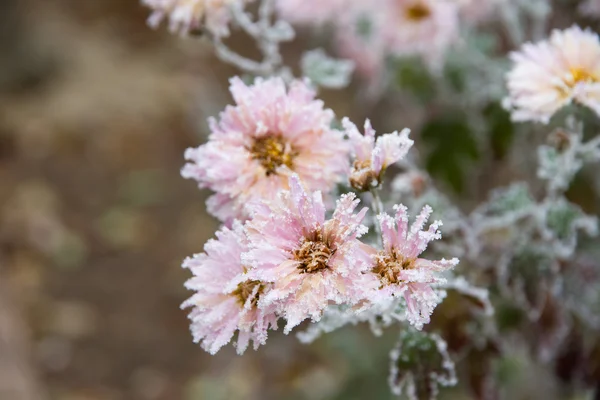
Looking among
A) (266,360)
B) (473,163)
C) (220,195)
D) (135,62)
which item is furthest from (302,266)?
(135,62)

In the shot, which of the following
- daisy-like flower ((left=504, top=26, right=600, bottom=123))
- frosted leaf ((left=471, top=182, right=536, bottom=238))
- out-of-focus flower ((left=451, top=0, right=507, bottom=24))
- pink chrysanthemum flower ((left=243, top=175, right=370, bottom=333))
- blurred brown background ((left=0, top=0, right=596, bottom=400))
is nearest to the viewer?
pink chrysanthemum flower ((left=243, top=175, right=370, bottom=333))

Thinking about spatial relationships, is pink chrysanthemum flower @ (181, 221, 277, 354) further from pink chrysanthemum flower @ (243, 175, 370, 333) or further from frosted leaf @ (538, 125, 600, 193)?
frosted leaf @ (538, 125, 600, 193)

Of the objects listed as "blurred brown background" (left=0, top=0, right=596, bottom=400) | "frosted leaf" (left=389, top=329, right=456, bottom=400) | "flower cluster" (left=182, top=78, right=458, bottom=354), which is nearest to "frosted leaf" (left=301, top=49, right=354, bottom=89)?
"flower cluster" (left=182, top=78, right=458, bottom=354)

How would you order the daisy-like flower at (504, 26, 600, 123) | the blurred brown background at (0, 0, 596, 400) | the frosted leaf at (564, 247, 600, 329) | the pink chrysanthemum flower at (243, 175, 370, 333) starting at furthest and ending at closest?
the blurred brown background at (0, 0, 596, 400) < the frosted leaf at (564, 247, 600, 329) < the daisy-like flower at (504, 26, 600, 123) < the pink chrysanthemum flower at (243, 175, 370, 333)

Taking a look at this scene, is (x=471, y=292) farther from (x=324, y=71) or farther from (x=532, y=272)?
(x=324, y=71)

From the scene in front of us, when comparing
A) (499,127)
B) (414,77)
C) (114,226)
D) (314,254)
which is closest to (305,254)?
(314,254)

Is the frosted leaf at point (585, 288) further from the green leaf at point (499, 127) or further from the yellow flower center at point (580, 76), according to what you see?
the yellow flower center at point (580, 76)

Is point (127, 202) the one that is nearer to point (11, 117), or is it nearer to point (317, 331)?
point (11, 117)
